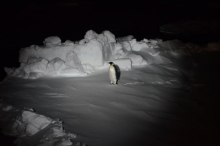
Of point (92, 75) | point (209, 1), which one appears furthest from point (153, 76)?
point (209, 1)

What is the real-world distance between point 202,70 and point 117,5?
24384mm

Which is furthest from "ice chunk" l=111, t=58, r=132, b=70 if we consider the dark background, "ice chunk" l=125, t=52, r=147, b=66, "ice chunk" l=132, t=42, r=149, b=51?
the dark background

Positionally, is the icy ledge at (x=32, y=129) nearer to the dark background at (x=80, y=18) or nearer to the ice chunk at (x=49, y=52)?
the ice chunk at (x=49, y=52)

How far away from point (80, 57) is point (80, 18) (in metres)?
15.1

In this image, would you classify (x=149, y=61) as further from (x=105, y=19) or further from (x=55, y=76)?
(x=105, y=19)

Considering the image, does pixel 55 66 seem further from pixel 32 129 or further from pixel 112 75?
pixel 32 129

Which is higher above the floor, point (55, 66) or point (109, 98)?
point (55, 66)

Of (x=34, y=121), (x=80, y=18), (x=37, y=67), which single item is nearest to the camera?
(x=34, y=121)

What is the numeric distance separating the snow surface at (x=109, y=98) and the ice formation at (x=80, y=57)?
0.10 feet

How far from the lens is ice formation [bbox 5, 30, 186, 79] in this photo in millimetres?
8070

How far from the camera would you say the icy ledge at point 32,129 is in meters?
4.50

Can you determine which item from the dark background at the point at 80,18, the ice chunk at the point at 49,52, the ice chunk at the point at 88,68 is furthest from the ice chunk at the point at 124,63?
the dark background at the point at 80,18

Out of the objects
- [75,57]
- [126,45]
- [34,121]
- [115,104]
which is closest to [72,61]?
[75,57]

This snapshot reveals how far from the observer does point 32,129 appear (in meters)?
4.93
